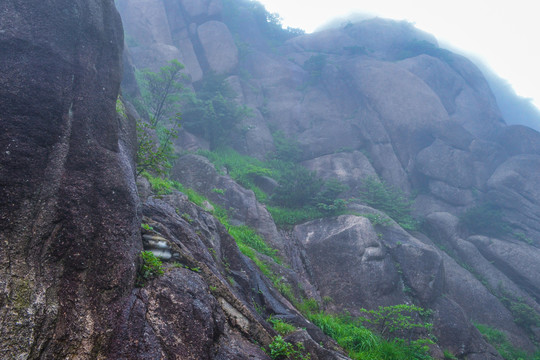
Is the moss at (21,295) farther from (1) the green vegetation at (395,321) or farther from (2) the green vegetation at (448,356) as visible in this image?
(2) the green vegetation at (448,356)

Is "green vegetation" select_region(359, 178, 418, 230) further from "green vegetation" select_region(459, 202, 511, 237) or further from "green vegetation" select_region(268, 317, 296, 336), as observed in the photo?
"green vegetation" select_region(268, 317, 296, 336)

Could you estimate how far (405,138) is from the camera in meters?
27.7

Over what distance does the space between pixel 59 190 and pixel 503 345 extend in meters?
19.6

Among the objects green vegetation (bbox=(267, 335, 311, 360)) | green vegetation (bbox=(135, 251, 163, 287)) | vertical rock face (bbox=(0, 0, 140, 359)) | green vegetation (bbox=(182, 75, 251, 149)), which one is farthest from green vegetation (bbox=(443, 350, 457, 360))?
green vegetation (bbox=(182, 75, 251, 149))

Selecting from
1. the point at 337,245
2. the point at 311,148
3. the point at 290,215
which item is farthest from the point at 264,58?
the point at 337,245

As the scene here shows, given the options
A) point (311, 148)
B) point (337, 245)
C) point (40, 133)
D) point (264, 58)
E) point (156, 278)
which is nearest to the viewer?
point (40, 133)

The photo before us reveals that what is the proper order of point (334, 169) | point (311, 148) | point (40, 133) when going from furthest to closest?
point (311, 148)
point (334, 169)
point (40, 133)

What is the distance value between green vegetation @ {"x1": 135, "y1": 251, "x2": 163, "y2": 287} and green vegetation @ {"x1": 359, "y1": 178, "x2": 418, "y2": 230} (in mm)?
17030

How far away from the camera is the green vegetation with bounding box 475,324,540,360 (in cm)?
1360

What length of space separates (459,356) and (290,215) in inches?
393

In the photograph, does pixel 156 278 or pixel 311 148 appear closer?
pixel 156 278

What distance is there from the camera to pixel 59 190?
12.7ft

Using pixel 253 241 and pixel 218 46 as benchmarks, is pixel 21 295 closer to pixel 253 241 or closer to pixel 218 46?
pixel 253 241

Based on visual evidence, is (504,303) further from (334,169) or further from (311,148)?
(311,148)
